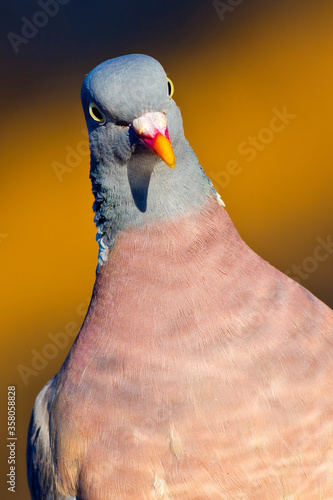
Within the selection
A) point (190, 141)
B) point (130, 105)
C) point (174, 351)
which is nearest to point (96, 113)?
point (130, 105)

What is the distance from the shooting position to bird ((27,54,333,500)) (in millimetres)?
1629

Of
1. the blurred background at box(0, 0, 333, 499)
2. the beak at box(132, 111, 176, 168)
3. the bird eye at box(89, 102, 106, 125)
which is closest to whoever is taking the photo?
the beak at box(132, 111, 176, 168)

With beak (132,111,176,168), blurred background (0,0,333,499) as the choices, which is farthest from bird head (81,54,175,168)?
blurred background (0,0,333,499)

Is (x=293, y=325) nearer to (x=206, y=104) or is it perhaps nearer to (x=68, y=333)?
(x=68, y=333)

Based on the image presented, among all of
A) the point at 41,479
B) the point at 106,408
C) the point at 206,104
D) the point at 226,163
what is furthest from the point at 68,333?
the point at 106,408

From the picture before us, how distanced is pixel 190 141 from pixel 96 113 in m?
2.65

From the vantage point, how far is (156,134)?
156cm

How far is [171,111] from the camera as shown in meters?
1.70

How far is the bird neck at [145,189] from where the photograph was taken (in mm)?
1696

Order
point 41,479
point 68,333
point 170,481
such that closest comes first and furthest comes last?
1. point 170,481
2. point 41,479
3. point 68,333

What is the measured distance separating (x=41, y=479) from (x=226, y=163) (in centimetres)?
270

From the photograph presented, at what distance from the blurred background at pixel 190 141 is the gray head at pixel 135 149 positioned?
222 cm

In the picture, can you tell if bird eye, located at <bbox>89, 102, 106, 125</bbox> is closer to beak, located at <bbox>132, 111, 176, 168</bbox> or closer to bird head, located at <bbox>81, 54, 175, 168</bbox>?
bird head, located at <bbox>81, 54, 175, 168</bbox>

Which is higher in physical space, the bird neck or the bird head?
the bird head
